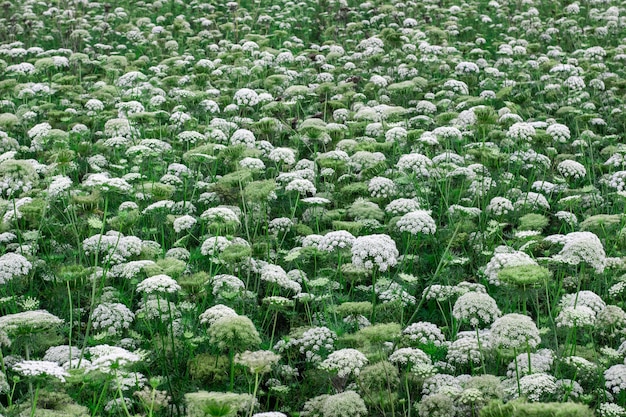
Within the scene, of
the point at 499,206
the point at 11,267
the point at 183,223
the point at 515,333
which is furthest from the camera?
the point at 499,206

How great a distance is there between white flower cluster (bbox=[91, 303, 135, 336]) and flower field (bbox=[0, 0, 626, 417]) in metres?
0.03

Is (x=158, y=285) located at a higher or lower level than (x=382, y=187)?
higher

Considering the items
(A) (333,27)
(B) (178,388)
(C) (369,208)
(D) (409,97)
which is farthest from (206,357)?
(A) (333,27)

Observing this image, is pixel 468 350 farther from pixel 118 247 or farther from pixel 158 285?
pixel 118 247

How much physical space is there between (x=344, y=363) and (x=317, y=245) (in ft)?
7.28

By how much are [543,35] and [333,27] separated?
505 cm

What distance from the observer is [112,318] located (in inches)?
251

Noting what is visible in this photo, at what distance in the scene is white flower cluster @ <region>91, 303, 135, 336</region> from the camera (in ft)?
20.7

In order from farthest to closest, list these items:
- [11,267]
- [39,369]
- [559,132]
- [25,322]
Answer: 1. [559,132]
2. [11,267]
3. [25,322]
4. [39,369]

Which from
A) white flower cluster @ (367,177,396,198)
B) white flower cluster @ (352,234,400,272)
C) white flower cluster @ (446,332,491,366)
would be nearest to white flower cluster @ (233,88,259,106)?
white flower cluster @ (367,177,396,198)

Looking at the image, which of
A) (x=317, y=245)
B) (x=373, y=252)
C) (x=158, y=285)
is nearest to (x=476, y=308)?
(x=373, y=252)

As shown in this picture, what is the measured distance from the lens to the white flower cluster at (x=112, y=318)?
632 centimetres

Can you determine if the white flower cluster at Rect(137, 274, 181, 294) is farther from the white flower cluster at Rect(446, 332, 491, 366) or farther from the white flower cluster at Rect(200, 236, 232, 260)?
the white flower cluster at Rect(446, 332, 491, 366)

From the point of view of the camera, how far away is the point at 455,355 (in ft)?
19.3
